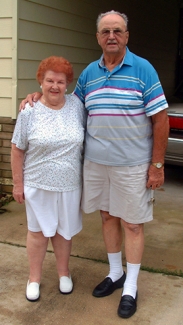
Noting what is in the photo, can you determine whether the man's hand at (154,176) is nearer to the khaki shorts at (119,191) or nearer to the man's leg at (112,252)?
the khaki shorts at (119,191)

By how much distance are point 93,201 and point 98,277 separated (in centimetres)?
68

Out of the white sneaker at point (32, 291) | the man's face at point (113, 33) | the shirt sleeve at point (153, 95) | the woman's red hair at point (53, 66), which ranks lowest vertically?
the white sneaker at point (32, 291)

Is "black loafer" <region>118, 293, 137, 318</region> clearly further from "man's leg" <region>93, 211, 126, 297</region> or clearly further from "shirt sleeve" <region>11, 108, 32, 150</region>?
"shirt sleeve" <region>11, 108, 32, 150</region>

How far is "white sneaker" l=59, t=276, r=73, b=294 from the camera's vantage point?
9.34 ft

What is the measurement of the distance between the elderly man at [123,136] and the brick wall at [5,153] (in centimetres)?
198

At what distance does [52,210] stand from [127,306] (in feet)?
2.52

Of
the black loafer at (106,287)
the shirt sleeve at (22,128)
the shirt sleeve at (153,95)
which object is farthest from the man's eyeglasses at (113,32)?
the black loafer at (106,287)

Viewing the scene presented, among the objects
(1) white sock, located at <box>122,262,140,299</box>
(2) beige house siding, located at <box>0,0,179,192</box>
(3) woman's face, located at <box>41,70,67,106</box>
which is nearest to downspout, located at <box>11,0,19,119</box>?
(2) beige house siding, located at <box>0,0,179,192</box>

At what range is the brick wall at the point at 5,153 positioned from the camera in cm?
455

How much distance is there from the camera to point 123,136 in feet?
8.20

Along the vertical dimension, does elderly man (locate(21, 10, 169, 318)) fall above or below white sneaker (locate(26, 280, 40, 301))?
above

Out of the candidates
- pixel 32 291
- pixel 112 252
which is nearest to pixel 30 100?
pixel 112 252

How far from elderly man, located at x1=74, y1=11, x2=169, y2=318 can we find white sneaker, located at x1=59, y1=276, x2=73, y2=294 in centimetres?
40

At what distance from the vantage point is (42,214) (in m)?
2.67
